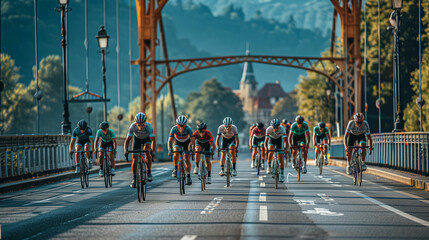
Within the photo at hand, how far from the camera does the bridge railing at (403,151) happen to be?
792 inches

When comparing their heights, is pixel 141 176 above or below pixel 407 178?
above

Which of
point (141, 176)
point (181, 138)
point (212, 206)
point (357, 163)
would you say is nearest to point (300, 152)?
point (357, 163)

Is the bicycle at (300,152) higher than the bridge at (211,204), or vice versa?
the bicycle at (300,152)

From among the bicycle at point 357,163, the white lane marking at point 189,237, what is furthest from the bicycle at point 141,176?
the bicycle at point 357,163

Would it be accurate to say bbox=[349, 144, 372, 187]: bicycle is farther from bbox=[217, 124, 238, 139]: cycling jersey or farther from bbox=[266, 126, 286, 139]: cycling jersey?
bbox=[217, 124, 238, 139]: cycling jersey

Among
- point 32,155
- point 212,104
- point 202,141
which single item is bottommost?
point 32,155

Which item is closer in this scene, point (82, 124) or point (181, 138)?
point (181, 138)

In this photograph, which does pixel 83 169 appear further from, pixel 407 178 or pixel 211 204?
pixel 407 178

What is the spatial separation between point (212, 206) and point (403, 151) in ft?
37.6

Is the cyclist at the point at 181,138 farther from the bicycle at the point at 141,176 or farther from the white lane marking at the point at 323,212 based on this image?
the white lane marking at the point at 323,212

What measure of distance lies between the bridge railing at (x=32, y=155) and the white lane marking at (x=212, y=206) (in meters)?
6.96

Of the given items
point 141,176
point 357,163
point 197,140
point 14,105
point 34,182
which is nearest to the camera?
point 141,176

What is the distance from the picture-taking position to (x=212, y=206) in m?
13.2

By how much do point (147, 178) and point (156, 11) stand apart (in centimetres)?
3343
